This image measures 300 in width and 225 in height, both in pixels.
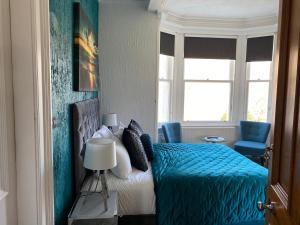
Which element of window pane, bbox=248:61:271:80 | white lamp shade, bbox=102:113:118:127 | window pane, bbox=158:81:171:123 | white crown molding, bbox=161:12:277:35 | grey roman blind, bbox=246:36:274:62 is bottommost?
white lamp shade, bbox=102:113:118:127

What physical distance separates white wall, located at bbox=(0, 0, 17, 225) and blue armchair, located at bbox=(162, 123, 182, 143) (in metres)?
3.44

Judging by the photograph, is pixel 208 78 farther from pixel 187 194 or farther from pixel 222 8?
pixel 187 194

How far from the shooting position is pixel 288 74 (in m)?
1.04

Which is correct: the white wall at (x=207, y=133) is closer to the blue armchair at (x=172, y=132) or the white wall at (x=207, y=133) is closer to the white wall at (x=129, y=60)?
the blue armchair at (x=172, y=132)

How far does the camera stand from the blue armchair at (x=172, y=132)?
4.53 m

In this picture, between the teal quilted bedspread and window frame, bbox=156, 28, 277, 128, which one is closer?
the teal quilted bedspread

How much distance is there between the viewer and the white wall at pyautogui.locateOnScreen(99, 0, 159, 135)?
4145mm

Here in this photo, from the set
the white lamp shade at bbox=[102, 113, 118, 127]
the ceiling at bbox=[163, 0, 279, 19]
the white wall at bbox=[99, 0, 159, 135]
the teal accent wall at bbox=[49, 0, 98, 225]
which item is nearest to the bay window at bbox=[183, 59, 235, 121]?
the ceiling at bbox=[163, 0, 279, 19]

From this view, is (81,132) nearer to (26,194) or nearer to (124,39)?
(26,194)

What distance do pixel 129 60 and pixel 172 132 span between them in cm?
160

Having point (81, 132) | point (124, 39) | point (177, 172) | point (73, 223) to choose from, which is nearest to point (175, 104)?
point (124, 39)

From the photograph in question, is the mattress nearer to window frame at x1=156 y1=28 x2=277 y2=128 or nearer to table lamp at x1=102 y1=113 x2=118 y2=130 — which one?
table lamp at x1=102 y1=113 x2=118 y2=130

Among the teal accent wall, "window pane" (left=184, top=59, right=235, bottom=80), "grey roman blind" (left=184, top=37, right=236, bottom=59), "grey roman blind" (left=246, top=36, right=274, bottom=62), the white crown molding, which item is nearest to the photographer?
the teal accent wall

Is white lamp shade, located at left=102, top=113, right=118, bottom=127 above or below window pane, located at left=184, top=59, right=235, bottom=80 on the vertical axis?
below
